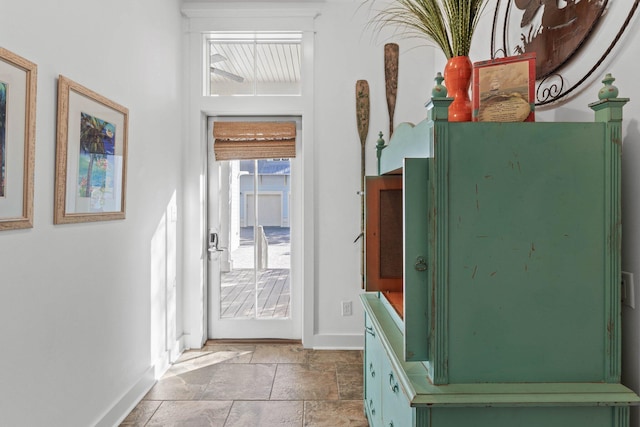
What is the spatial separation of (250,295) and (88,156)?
1950 millimetres

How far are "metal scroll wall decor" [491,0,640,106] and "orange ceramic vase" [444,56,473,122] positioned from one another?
1.21 feet

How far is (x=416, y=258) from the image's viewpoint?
3.59 ft

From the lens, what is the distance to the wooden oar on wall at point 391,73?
3252mm

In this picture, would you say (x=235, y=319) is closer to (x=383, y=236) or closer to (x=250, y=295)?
(x=250, y=295)

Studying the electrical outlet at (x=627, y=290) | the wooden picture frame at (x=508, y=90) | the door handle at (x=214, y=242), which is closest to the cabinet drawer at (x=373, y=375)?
the electrical outlet at (x=627, y=290)

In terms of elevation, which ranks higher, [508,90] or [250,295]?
[508,90]

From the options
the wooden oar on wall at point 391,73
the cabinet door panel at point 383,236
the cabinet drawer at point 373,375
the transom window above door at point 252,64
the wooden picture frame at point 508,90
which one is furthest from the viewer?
the transom window above door at point 252,64

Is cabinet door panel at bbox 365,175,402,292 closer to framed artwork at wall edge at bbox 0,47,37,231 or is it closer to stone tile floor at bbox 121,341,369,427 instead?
stone tile floor at bbox 121,341,369,427

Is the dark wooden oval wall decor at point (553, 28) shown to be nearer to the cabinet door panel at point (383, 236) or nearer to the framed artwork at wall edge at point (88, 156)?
the cabinet door panel at point (383, 236)

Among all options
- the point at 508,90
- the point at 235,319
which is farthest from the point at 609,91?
the point at 235,319

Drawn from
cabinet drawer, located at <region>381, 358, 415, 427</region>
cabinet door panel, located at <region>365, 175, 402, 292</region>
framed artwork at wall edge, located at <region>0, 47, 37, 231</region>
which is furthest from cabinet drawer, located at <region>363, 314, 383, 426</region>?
framed artwork at wall edge, located at <region>0, 47, 37, 231</region>

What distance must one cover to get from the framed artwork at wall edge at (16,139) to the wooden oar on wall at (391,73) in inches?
98.5

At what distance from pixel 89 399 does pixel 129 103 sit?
169 centimetres

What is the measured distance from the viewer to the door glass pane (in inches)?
137
